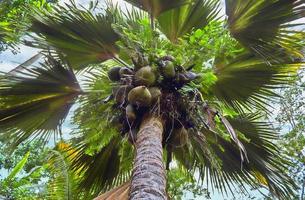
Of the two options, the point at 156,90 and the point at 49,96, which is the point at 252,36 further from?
the point at 49,96

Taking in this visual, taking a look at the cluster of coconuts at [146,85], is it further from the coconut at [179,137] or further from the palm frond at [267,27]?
the palm frond at [267,27]

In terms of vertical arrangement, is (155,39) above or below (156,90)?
above

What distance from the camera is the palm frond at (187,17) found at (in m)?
4.97

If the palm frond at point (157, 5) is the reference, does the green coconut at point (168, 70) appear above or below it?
below

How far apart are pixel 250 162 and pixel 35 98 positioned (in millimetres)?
2433

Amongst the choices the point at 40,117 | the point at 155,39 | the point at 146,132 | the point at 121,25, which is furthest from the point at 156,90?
the point at 40,117

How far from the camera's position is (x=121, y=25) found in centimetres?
443

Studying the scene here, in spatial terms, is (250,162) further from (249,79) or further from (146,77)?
(146,77)

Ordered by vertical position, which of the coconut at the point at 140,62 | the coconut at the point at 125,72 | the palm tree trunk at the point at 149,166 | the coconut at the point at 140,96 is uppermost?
the coconut at the point at 140,62

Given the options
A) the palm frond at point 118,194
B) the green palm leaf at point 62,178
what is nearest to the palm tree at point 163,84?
the green palm leaf at point 62,178

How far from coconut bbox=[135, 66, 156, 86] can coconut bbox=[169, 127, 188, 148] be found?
457 mm

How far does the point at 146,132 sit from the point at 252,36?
183cm

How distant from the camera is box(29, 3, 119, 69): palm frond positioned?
180 inches

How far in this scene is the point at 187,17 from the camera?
5.03m
